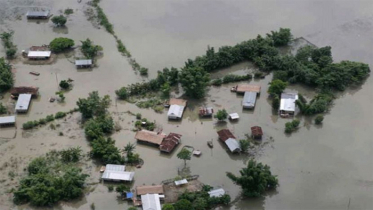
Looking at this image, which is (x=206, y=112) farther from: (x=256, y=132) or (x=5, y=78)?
(x=5, y=78)

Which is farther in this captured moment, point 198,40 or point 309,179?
point 198,40

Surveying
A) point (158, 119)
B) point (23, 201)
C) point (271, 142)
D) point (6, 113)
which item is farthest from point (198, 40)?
point (23, 201)

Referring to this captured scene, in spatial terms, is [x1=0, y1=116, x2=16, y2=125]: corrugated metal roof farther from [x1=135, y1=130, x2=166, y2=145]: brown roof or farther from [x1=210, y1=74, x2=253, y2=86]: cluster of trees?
[x1=210, y1=74, x2=253, y2=86]: cluster of trees

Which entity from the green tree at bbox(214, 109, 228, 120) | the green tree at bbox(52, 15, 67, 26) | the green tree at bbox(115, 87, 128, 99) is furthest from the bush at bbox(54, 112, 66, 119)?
the green tree at bbox(52, 15, 67, 26)

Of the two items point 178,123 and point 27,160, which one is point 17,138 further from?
point 178,123

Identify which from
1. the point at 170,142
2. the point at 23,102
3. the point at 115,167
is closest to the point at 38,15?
the point at 23,102
